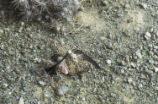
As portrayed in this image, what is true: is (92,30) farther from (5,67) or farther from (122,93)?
(5,67)

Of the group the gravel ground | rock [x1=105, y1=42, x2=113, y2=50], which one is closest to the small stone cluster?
the gravel ground

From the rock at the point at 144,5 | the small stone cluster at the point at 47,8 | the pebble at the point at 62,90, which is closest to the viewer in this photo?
the pebble at the point at 62,90

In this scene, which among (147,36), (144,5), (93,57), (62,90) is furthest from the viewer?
(144,5)

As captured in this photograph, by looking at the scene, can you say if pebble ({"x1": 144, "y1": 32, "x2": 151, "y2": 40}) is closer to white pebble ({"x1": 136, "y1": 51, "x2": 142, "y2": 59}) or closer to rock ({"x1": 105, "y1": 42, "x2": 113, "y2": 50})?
white pebble ({"x1": 136, "y1": 51, "x2": 142, "y2": 59})

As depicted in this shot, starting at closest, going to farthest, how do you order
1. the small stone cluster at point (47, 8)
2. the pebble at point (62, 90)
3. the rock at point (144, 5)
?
the pebble at point (62, 90) → the small stone cluster at point (47, 8) → the rock at point (144, 5)

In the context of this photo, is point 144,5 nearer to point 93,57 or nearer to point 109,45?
point 109,45

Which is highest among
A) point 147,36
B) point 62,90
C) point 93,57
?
point 147,36

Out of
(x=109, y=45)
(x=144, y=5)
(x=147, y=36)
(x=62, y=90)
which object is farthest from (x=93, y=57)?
(x=144, y=5)

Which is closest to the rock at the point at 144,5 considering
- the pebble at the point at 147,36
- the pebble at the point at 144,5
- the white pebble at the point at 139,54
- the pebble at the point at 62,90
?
the pebble at the point at 144,5

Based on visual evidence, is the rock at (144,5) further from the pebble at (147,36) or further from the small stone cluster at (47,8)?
the small stone cluster at (47,8)
